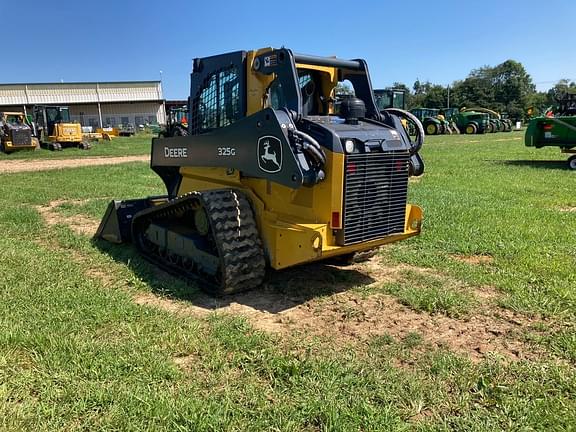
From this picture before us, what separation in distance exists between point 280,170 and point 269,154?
8.3 inches

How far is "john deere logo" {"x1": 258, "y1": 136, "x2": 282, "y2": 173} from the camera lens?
4.30 meters

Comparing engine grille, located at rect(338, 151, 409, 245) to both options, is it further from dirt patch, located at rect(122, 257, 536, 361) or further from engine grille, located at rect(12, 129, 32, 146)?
engine grille, located at rect(12, 129, 32, 146)

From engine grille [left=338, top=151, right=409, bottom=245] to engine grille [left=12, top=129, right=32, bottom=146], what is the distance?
24247 millimetres

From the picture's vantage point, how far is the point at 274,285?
508 cm

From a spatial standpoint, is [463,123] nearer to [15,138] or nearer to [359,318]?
[15,138]

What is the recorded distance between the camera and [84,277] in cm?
524

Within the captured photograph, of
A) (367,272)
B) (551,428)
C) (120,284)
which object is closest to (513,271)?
(367,272)

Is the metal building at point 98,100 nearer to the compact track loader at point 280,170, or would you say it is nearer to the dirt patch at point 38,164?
the dirt patch at point 38,164

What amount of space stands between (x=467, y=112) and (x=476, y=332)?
135 ft

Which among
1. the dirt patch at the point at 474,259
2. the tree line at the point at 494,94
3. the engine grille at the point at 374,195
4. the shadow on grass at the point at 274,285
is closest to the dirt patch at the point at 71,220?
the shadow on grass at the point at 274,285

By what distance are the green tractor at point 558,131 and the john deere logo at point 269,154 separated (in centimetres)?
1295

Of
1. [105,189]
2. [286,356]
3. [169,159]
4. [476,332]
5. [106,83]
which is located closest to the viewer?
[286,356]

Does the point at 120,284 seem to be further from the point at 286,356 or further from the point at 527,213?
the point at 527,213

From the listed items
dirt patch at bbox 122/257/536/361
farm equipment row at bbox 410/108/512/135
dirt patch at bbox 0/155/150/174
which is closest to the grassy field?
dirt patch at bbox 122/257/536/361
